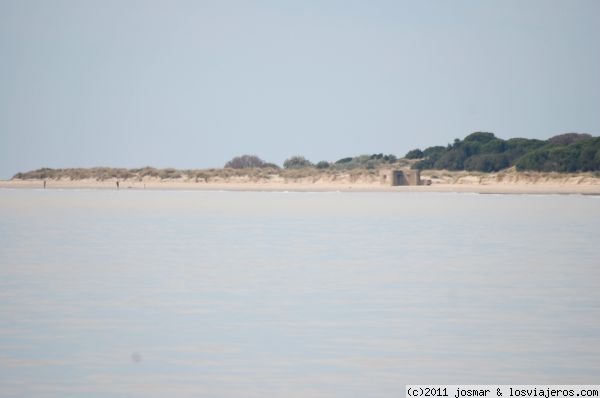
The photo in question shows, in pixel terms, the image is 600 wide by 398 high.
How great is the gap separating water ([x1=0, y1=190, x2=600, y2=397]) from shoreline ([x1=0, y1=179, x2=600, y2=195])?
57.3 metres

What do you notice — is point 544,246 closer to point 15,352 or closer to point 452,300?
point 452,300

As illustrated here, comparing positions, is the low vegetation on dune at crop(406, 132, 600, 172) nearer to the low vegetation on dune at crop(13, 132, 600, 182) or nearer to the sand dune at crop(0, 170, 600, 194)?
the low vegetation on dune at crop(13, 132, 600, 182)

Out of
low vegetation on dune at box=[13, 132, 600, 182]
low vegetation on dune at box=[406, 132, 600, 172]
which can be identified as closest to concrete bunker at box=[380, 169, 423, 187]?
low vegetation on dune at box=[13, 132, 600, 182]

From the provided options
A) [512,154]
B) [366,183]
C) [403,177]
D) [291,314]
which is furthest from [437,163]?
[291,314]

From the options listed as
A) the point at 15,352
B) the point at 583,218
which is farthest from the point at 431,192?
the point at 15,352

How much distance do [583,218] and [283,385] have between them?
3332 cm

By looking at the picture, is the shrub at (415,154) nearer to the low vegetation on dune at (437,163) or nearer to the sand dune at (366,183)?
the low vegetation on dune at (437,163)

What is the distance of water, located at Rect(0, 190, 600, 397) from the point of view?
1122cm

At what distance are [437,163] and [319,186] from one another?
20045 millimetres

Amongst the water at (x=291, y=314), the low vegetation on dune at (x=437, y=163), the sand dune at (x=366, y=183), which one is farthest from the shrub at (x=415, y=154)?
the water at (x=291, y=314)

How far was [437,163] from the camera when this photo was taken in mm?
116125

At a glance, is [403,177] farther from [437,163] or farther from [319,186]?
[437,163]

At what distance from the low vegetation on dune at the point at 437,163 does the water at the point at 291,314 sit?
70995mm

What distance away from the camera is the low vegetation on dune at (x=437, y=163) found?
327 ft
